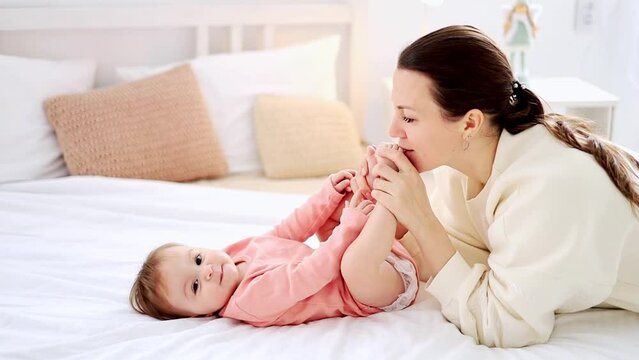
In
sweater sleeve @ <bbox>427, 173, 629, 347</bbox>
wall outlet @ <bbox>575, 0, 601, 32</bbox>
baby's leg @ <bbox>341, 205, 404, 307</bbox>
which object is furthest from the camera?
wall outlet @ <bbox>575, 0, 601, 32</bbox>

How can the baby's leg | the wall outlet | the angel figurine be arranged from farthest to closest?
the wall outlet
the angel figurine
the baby's leg

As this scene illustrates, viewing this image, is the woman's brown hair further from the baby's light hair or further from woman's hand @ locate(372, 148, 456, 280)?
the baby's light hair

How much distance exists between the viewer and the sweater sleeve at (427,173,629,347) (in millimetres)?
1477

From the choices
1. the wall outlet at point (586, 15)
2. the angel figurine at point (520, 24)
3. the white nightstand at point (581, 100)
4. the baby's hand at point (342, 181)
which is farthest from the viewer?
the wall outlet at point (586, 15)

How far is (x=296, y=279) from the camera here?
1.60 m

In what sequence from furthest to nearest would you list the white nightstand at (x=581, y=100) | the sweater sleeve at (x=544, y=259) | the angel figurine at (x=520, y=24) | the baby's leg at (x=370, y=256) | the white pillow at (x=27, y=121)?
the angel figurine at (x=520, y=24)
the white nightstand at (x=581, y=100)
the white pillow at (x=27, y=121)
the baby's leg at (x=370, y=256)
the sweater sleeve at (x=544, y=259)

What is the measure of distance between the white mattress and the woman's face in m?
0.31

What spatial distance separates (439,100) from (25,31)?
6.20ft

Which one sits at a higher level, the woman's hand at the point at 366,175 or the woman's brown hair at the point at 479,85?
the woman's brown hair at the point at 479,85

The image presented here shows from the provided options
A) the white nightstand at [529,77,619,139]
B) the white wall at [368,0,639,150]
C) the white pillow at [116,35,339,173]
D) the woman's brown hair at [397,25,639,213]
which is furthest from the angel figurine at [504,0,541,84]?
the woman's brown hair at [397,25,639,213]

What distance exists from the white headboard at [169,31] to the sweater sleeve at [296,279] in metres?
1.62

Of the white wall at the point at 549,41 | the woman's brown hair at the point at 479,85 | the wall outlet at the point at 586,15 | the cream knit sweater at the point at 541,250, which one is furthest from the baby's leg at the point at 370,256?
the wall outlet at the point at 586,15

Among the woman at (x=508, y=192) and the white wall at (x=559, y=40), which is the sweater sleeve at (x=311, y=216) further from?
the white wall at (x=559, y=40)

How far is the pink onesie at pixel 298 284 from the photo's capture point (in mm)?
1604
